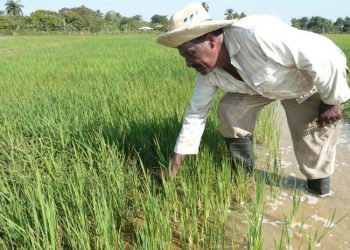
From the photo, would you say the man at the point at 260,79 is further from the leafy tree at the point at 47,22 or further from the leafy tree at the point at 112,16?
the leafy tree at the point at 112,16

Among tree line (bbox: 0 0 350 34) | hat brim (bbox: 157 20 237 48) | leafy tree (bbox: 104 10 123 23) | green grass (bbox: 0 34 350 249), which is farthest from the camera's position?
leafy tree (bbox: 104 10 123 23)

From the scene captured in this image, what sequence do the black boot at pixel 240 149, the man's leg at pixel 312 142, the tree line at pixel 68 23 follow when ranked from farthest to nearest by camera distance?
the tree line at pixel 68 23 → the black boot at pixel 240 149 → the man's leg at pixel 312 142

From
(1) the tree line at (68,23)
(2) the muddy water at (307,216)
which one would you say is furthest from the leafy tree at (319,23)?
(2) the muddy water at (307,216)

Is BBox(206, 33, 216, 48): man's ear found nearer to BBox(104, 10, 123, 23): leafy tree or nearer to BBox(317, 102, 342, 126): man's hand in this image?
BBox(317, 102, 342, 126): man's hand

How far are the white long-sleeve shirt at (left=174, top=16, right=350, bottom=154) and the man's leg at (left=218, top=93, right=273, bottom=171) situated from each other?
0.20 m

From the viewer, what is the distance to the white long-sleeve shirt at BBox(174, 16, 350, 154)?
1648 millimetres

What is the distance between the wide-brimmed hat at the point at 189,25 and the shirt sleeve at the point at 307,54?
0.19 metres

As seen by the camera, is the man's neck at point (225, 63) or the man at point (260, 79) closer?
the man at point (260, 79)

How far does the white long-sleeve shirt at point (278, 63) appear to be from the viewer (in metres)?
1.65

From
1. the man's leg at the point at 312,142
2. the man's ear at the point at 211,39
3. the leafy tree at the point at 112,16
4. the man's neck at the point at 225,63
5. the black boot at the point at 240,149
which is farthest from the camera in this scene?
the leafy tree at the point at 112,16

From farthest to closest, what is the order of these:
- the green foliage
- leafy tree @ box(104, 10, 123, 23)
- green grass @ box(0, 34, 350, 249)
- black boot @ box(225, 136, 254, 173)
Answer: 1. leafy tree @ box(104, 10, 123, 23)
2. the green foliage
3. black boot @ box(225, 136, 254, 173)
4. green grass @ box(0, 34, 350, 249)

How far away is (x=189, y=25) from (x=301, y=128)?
963mm

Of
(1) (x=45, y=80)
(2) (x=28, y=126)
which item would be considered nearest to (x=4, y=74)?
(1) (x=45, y=80)

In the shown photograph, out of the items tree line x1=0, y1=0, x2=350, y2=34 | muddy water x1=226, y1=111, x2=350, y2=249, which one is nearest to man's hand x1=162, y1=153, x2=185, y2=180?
muddy water x1=226, y1=111, x2=350, y2=249
